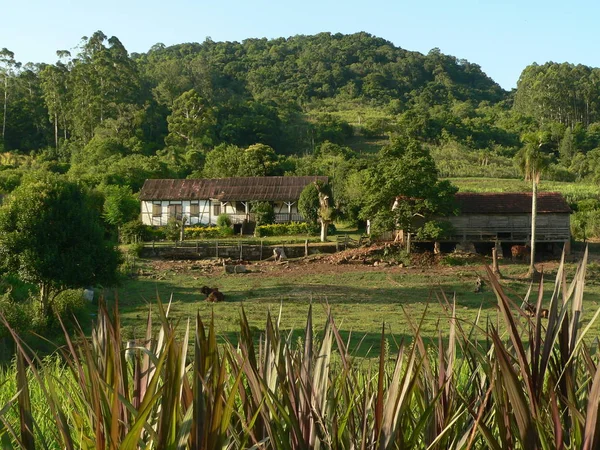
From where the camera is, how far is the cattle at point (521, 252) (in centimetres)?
2823

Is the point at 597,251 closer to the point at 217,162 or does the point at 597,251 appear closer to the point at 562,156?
the point at 217,162

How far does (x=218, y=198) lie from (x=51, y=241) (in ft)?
72.7

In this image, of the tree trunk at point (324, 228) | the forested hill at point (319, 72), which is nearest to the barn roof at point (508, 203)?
the tree trunk at point (324, 228)

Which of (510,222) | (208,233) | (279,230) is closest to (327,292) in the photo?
(510,222)

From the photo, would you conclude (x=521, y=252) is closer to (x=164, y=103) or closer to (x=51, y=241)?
(x=51, y=241)

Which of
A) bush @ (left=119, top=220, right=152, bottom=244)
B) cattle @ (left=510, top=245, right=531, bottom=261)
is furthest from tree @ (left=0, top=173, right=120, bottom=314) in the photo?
cattle @ (left=510, top=245, right=531, bottom=261)

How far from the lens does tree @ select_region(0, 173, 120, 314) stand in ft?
50.9

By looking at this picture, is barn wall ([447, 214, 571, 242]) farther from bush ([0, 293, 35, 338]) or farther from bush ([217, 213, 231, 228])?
bush ([0, 293, 35, 338])

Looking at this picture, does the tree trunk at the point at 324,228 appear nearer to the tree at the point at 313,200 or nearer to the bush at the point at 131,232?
the tree at the point at 313,200

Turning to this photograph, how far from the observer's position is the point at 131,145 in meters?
54.2

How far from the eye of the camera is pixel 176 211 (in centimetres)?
3894

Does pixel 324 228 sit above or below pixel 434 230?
below

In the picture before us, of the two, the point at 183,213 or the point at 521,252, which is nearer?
the point at 521,252

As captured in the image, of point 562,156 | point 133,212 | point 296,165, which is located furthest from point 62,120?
point 562,156
